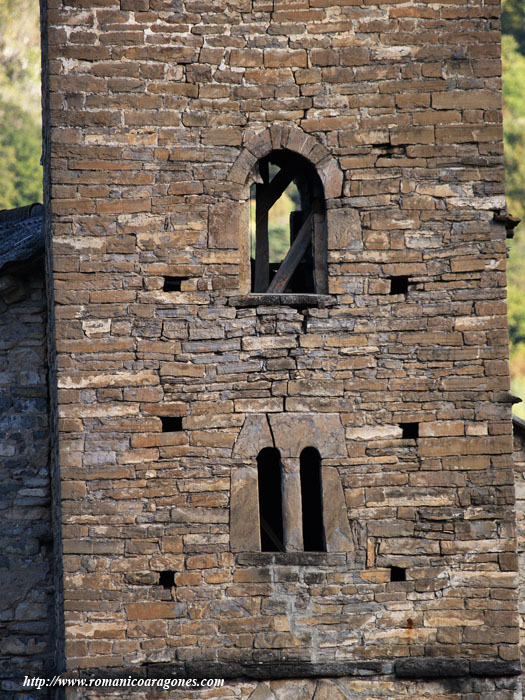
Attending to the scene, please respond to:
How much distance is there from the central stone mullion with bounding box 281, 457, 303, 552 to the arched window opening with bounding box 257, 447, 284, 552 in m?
0.31

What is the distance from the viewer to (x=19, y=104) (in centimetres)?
3819

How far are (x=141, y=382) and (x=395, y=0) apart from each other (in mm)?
3222

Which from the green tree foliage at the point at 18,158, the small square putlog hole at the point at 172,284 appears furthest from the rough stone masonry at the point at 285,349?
the green tree foliage at the point at 18,158

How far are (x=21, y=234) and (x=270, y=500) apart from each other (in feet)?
10.8

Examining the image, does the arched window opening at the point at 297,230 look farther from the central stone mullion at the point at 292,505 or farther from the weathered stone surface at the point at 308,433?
the central stone mullion at the point at 292,505

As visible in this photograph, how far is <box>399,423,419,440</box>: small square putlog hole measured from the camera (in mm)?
7799

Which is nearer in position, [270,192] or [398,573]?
[398,573]

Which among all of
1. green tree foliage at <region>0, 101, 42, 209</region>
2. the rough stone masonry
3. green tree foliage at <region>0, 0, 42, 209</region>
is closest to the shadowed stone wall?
the rough stone masonry

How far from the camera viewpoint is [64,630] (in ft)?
25.0

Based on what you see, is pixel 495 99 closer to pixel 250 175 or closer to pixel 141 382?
pixel 250 175

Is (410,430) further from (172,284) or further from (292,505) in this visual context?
(172,284)

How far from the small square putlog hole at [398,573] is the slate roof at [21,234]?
3713mm

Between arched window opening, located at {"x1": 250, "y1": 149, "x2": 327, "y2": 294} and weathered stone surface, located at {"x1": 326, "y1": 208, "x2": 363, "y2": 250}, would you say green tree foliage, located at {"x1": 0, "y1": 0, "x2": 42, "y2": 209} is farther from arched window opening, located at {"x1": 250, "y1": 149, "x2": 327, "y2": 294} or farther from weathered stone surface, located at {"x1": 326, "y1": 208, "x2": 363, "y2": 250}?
weathered stone surface, located at {"x1": 326, "y1": 208, "x2": 363, "y2": 250}

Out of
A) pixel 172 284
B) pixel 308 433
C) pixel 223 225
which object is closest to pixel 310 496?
pixel 308 433
